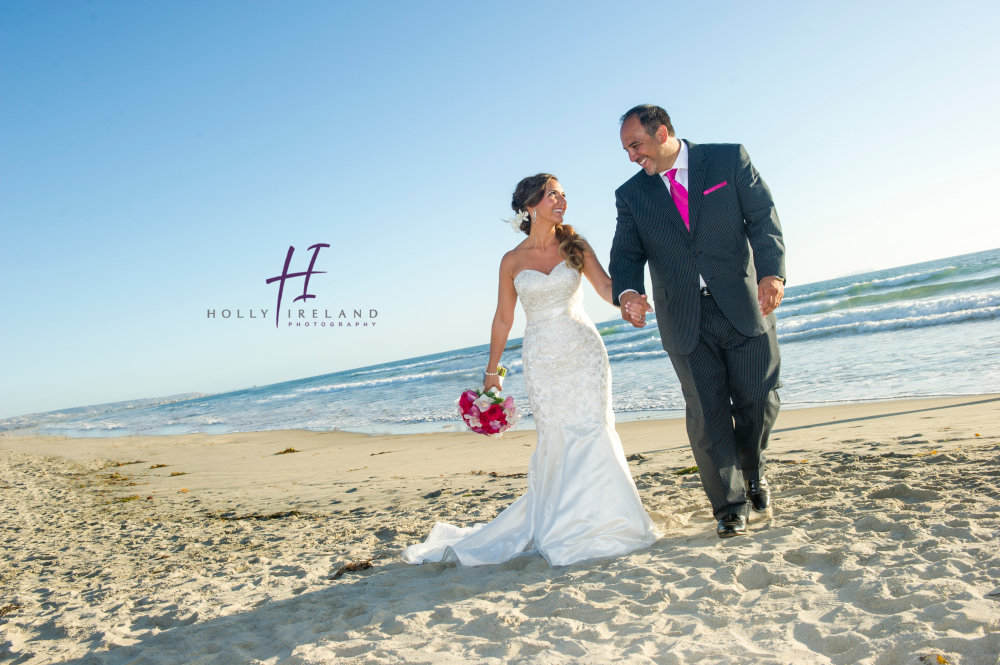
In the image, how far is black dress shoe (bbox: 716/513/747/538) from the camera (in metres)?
3.21

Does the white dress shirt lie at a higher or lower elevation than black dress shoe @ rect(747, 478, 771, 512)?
higher

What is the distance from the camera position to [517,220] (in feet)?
13.7

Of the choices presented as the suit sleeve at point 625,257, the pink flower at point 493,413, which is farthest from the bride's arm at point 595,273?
the pink flower at point 493,413

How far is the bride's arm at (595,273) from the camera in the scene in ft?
12.9

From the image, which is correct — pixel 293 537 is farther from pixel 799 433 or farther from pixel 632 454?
pixel 799 433

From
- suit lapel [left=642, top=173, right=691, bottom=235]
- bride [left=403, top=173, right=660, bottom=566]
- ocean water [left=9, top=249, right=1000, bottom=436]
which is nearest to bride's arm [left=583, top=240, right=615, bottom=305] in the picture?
bride [left=403, top=173, right=660, bottom=566]

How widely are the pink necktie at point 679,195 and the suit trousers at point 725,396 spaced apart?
438 millimetres

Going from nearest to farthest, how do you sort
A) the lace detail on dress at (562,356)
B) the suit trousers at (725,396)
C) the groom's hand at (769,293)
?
the groom's hand at (769,293) → the suit trousers at (725,396) → the lace detail on dress at (562,356)

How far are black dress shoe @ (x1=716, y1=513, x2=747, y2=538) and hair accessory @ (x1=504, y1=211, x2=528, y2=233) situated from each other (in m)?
2.14

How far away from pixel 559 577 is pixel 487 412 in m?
1.28

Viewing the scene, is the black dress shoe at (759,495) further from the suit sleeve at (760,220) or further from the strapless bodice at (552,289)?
the strapless bodice at (552,289)

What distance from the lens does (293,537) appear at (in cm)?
460

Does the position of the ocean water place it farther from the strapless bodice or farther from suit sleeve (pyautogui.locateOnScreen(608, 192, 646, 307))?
suit sleeve (pyautogui.locateOnScreen(608, 192, 646, 307))

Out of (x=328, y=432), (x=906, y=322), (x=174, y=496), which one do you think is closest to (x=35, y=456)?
(x=328, y=432)
